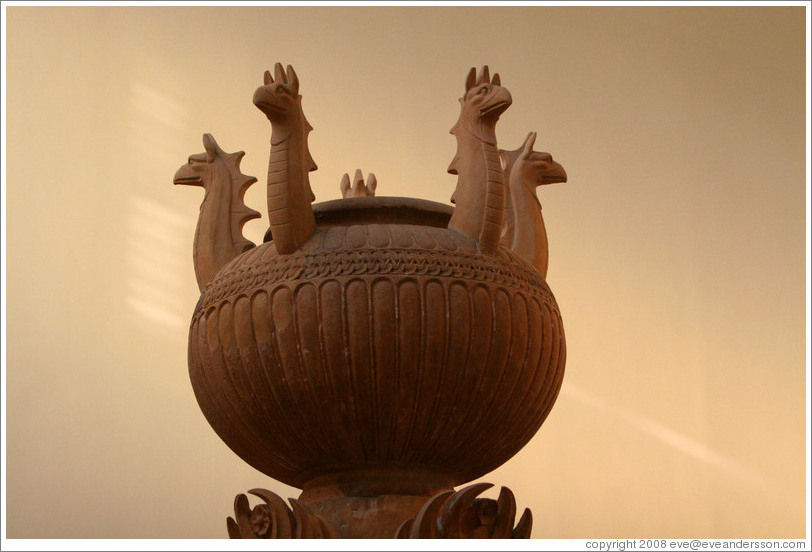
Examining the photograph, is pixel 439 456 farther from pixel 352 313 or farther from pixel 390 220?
pixel 390 220

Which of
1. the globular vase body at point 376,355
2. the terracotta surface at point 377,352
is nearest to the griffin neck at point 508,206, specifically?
the terracotta surface at point 377,352

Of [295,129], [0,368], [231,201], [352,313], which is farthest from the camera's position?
[0,368]

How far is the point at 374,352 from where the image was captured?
3646 mm

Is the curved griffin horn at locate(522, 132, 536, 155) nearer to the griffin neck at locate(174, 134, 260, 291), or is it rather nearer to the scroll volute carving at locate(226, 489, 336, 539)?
the griffin neck at locate(174, 134, 260, 291)

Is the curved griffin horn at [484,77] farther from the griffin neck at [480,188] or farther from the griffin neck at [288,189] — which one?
the griffin neck at [288,189]

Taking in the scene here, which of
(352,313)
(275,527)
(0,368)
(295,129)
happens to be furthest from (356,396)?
(0,368)

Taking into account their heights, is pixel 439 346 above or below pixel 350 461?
above

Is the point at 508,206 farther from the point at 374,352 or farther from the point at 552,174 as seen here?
the point at 374,352

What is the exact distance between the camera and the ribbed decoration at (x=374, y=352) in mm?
3668

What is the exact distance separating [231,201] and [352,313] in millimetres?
1017

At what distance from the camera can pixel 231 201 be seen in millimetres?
4465

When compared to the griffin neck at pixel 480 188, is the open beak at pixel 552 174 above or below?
above

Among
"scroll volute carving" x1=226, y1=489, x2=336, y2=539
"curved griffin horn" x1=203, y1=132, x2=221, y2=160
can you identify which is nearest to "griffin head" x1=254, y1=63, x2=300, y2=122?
"curved griffin horn" x1=203, y1=132, x2=221, y2=160

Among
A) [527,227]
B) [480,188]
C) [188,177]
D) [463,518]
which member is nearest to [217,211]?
[188,177]
